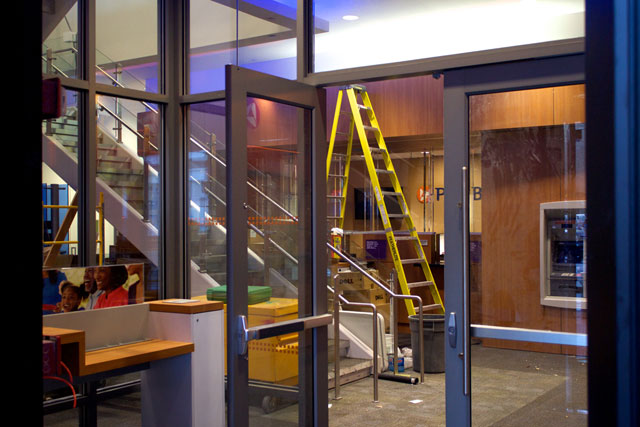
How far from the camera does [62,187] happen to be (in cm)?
489

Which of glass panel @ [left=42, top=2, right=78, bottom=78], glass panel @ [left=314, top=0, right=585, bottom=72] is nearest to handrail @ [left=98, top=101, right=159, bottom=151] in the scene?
glass panel @ [left=42, top=2, right=78, bottom=78]

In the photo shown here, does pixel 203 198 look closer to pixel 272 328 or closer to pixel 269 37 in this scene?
pixel 269 37

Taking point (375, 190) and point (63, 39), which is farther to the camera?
point (375, 190)

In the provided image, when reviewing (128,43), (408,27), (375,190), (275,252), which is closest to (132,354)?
(275,252)

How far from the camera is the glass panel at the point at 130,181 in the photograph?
509cm

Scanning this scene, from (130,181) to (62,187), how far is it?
529 millimetres

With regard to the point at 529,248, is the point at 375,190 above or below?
above

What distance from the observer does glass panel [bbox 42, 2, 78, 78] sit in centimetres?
479

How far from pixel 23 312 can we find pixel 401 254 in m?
7.33

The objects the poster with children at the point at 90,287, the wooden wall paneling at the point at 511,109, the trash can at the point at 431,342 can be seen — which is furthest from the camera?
the trash can at the point at 431,342

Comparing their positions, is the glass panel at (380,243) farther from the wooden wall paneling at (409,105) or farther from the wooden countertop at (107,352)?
the wooden countertop at (107,352)

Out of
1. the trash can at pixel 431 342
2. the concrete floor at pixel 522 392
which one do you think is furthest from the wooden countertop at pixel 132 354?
the trash can at pixel 431 342

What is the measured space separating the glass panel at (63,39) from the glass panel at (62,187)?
7.8 inches

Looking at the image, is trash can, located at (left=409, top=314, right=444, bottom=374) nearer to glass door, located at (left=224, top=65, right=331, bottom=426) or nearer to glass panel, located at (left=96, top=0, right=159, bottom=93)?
glass door, located at (left=224, top=65, right=331, bottom=426)
